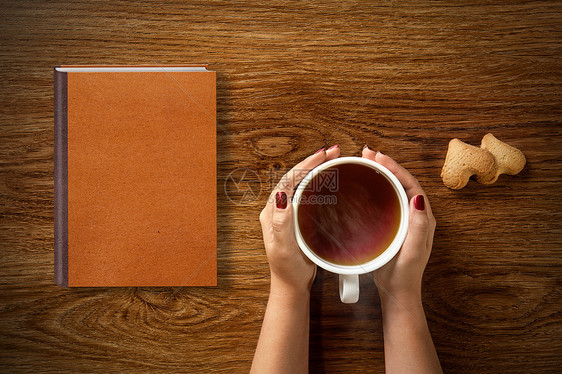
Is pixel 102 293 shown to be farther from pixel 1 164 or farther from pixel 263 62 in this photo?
pixel 263 62

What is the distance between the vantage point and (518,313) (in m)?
0.62

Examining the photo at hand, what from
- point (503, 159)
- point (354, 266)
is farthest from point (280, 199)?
point (503, 159)

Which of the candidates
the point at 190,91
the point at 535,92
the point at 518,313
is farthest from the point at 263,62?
the point at 518,313

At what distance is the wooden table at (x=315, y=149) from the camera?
0.61 metres

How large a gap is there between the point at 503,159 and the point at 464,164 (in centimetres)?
7

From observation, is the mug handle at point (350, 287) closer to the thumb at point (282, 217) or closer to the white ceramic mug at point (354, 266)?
the white ceramic mug at point (354, 266)

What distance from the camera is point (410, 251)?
0.54 meters

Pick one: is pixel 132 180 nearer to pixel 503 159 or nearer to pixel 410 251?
pixel 410 251

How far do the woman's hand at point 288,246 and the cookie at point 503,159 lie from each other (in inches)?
10.3

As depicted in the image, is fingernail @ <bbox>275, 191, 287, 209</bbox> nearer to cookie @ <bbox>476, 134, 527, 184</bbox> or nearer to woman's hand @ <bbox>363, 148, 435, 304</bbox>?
woman's hand @ <bbox>363, 148, 435, 304</bbox>

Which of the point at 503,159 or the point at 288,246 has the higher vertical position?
the point at 503,159

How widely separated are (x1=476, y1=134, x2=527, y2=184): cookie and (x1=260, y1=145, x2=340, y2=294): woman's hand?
26cm

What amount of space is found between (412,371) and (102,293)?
21.4 inches

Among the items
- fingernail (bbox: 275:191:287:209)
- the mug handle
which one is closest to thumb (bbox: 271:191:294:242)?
fingernail (bbox: 275:191:287:209)
